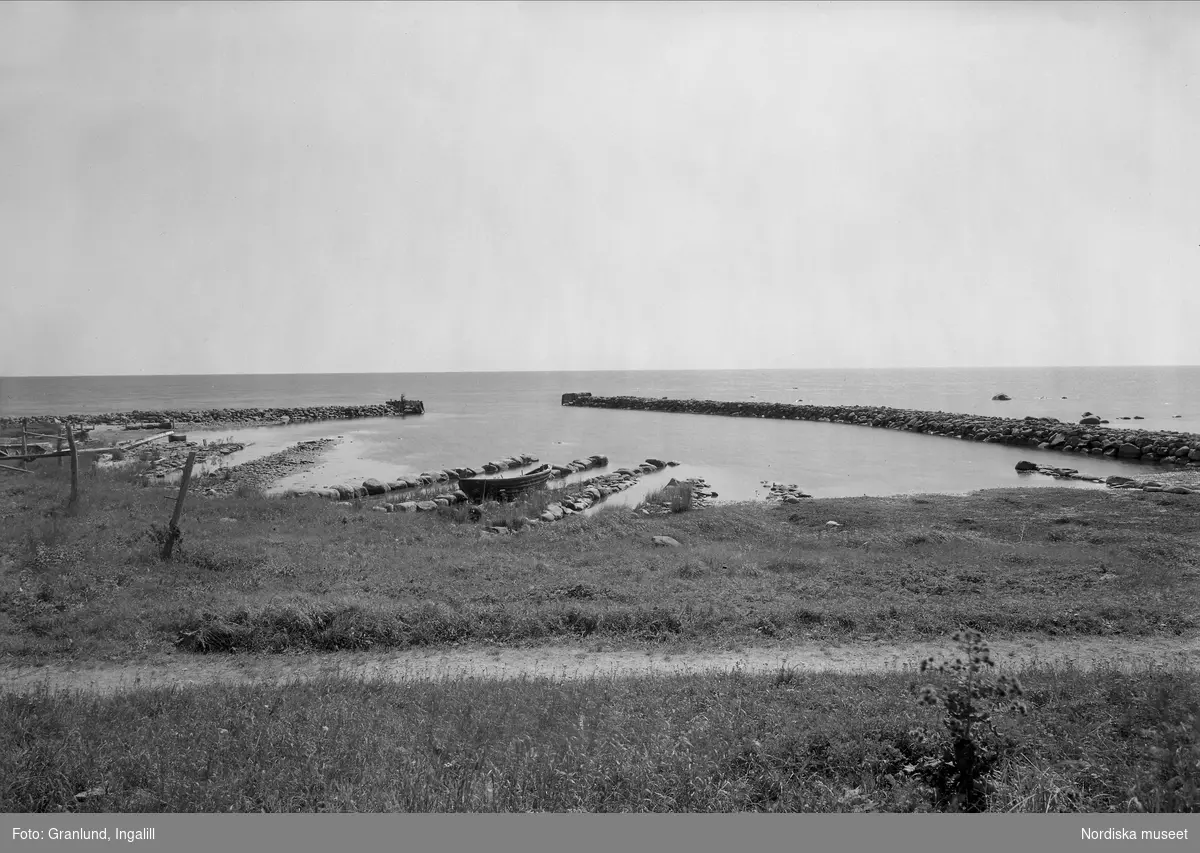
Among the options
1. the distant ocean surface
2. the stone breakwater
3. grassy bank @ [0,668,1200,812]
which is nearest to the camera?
grassy bank @ [0,668,1200,812]

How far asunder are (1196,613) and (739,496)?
1893cm

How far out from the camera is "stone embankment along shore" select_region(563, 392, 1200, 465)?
39469mm

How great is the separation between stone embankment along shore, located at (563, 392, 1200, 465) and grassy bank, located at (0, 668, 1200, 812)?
4083 centimetres

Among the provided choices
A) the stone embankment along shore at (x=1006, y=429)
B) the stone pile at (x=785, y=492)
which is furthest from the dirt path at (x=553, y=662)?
the stone embankment along shore at (x=1006, y=429)

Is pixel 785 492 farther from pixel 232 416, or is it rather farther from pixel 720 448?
pixel 232 416

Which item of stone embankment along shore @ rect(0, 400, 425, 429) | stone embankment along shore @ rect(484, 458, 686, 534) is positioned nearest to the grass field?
stone embankment along shore @ rect(484, 458, 686, 534)

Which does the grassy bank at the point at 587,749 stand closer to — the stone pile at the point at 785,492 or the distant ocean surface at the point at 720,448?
the stone pile at the point at 785,492

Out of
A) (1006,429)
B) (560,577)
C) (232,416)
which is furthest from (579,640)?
(232,416)

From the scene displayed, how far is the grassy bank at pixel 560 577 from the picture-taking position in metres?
10.4

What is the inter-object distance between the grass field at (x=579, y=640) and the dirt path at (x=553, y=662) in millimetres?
441

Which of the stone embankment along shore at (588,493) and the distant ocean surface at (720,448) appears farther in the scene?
the distant ocean surface at (720,448)

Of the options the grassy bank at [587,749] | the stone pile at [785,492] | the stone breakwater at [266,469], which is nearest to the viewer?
the grassy bank at [587,749]

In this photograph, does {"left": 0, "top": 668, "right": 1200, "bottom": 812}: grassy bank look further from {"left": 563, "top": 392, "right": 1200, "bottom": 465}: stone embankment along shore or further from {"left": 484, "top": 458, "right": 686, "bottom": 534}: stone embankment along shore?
{"left": 563, "top": 392, "right": 1200, "bottom": 465}: stone embankment along shore
